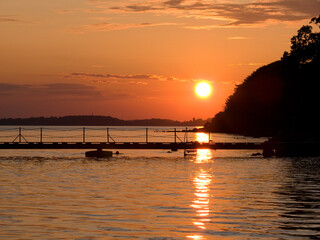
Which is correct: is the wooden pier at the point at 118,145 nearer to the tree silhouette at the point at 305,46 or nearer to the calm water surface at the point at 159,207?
the tree silhouette at the point at 305,46

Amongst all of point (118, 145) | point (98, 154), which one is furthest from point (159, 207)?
point (98, 154)

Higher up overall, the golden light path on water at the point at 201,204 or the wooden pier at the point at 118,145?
the wooden pier at the point at 118,145

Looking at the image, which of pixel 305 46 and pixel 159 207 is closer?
pixel 159 207

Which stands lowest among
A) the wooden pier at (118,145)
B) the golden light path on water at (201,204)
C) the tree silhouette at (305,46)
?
the golden light path on water at (201,204)

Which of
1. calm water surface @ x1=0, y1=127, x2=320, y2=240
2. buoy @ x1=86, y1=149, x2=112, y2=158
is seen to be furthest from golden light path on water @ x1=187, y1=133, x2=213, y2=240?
buoy @ x1=86, y1=149, x2=112, y2=158

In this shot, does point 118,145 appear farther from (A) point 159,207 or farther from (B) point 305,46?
(A) point 159,207

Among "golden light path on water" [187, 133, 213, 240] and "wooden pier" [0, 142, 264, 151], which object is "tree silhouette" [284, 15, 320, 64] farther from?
"golden light path on water" [187, 133, 213, 240]

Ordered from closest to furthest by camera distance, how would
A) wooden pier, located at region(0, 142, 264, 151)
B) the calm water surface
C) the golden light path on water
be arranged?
1. the calm water surface
2. the golden light path on water
3. wooden pier, located at region(0, 142, 264, 151)

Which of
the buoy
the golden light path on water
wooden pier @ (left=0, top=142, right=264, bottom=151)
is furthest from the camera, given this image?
the buoy

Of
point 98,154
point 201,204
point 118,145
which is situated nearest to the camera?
point 201,204

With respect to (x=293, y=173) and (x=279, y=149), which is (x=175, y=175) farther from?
(x=279, y=149)

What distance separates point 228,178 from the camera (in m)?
50.2

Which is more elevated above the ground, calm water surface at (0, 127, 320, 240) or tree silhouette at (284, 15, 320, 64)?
tree silhouette at (284, 15, 320, 64)

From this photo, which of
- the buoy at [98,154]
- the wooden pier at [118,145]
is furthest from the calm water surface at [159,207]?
the buoy at [98,154]
